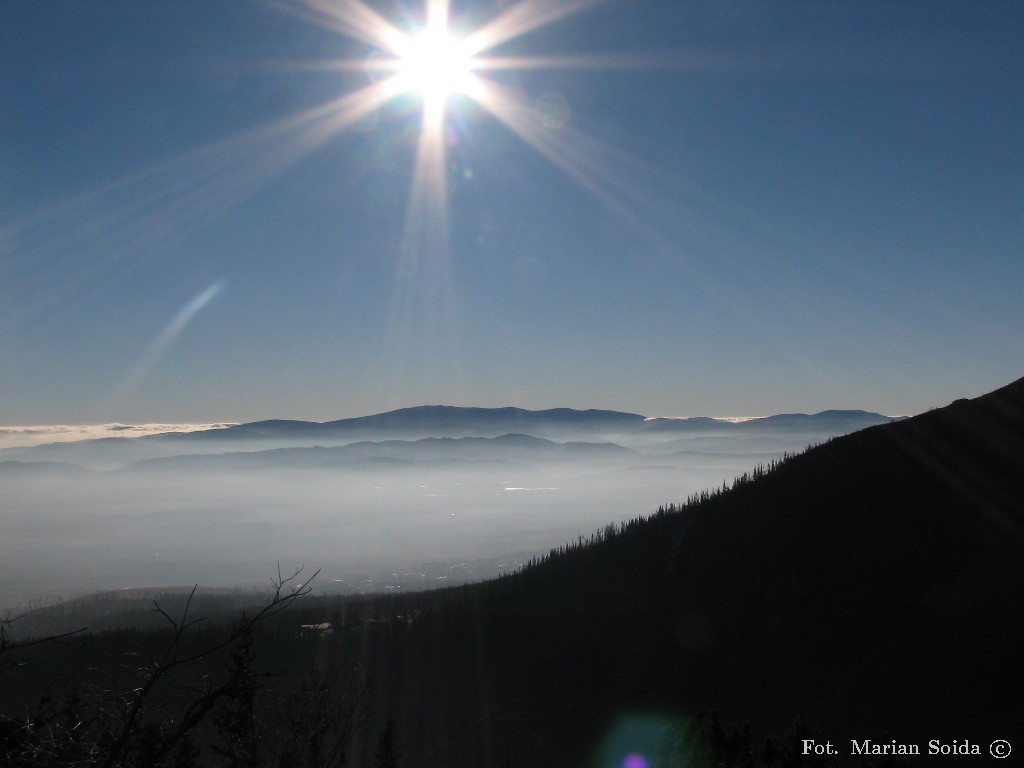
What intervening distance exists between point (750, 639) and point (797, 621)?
3669 mm

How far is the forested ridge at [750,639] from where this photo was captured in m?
27.5

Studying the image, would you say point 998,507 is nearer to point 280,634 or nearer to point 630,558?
point 630,558

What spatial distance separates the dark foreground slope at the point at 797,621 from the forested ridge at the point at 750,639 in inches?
5.1

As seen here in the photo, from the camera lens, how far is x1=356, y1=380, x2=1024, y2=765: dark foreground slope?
99.5 feet

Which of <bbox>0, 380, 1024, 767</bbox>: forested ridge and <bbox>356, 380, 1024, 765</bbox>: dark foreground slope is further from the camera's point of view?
<bbox>356, 380, 1024, 765</bbox>: dark foreground slope

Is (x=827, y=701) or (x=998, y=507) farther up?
(x=998, y=507)

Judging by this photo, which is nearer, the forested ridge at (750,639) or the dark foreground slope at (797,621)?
the forested ridge at (750,639)

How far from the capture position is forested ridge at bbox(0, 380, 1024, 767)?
27516 mm

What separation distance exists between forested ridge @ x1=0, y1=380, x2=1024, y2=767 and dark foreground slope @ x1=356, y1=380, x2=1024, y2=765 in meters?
0.13

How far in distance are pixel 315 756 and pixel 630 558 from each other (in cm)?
4679

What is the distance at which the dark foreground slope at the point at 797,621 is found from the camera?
30312 mm

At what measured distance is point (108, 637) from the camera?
10694 cm

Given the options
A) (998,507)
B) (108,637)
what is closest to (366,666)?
(998,507)

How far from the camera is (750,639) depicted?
4238 centimetres
